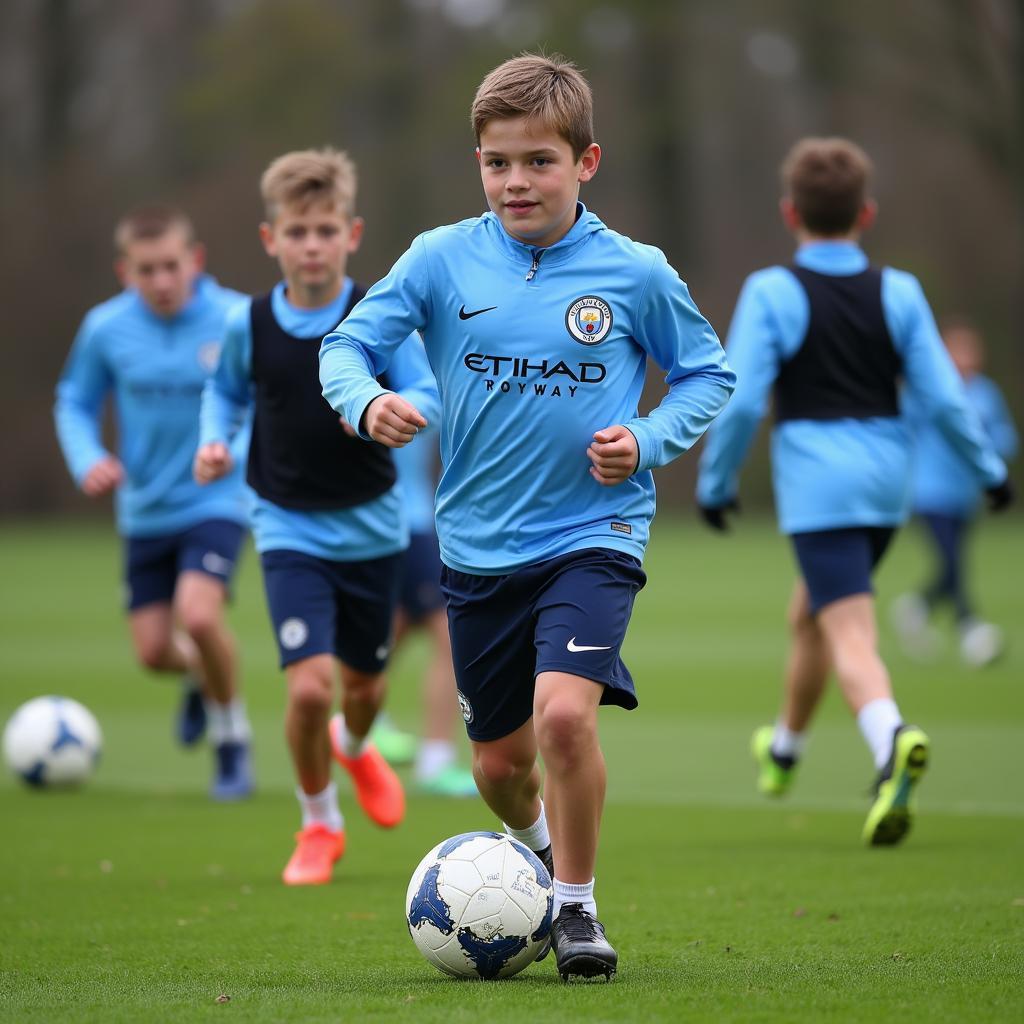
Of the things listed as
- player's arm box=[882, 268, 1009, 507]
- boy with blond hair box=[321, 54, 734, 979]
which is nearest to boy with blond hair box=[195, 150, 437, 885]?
boy with blond hair box=[321, 54, 734, 979]

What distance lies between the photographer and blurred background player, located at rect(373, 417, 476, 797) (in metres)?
8.46

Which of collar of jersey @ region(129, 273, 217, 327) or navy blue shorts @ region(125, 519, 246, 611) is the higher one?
collar of jersey @ region(129, 273, 217, 327)

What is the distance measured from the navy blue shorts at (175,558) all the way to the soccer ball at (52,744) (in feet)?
1.96

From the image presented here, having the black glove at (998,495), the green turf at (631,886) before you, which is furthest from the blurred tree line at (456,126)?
the black glove at (998,495)

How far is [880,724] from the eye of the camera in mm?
6285

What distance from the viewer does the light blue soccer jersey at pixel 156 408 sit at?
840cm

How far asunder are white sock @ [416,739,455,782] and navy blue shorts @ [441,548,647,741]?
3.91 meters

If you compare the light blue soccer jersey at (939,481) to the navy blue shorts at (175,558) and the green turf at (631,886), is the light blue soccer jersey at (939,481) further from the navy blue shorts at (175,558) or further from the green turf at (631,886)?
the navy blue shorts at (175,558)

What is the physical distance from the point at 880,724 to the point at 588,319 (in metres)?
2.42

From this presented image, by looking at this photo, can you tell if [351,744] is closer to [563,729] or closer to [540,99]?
[563,729]

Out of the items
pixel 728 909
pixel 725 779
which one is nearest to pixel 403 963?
pixel 728 909

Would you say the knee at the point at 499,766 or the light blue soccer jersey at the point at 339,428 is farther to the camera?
the light blue soccer jersey at the point at 339,428

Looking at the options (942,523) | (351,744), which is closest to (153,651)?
(351,744)

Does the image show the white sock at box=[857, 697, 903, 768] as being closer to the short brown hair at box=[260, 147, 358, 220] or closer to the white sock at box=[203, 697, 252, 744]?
the short brown hair at box=[260, 147, 358, 220]
